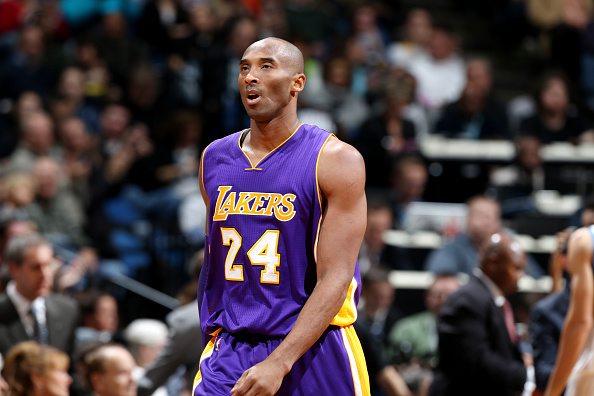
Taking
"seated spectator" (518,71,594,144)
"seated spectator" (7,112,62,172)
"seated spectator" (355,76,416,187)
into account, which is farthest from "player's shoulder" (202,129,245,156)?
"seated spectator" (518,71,594,144)

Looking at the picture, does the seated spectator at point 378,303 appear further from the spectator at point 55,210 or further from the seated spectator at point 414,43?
the seated spectator at point 414,43

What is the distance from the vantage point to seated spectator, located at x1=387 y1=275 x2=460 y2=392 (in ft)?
27.5

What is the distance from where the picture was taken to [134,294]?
30.8 ft

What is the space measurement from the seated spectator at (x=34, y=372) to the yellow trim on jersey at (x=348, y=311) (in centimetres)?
233

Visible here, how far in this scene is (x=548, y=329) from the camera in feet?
18.8

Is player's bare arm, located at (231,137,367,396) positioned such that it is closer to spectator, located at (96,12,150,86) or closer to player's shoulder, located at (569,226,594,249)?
player's shoulder, located at (569,226,594,249)

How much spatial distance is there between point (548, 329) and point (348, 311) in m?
2.40

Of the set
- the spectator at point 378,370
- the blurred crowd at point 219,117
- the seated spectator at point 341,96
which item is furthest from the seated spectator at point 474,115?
the spectator at point 378,370

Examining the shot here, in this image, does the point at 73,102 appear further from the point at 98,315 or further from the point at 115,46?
the point at 98,315

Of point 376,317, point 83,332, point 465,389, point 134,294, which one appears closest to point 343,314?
point 465,389

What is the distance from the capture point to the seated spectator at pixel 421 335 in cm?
838

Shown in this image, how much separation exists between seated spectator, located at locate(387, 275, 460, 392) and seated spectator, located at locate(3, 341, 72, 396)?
3.62 meters

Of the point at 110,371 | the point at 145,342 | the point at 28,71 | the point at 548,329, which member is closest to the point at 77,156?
the point at 28,71

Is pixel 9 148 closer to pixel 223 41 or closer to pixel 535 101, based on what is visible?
pixel 223 41
